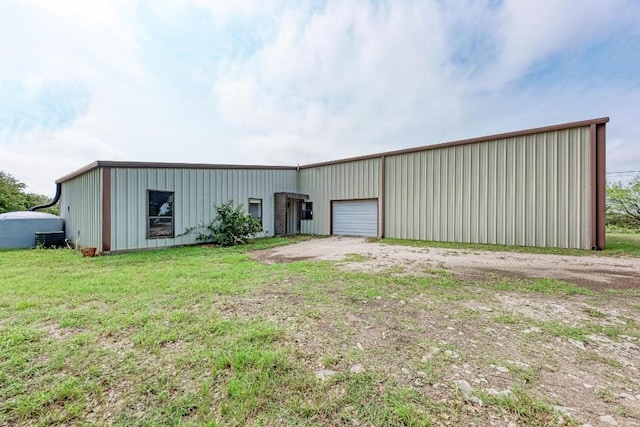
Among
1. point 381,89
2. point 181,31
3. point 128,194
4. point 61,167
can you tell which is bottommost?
point 128,194

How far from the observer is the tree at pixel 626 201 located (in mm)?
13211

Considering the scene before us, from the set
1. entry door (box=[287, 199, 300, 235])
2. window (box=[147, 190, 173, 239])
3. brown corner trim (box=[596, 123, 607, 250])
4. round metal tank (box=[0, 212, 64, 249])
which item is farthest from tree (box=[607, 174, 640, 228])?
round metal tank (box=[0, 212, 64, 249])

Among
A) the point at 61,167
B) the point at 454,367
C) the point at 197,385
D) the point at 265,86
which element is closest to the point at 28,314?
the point at 197,385

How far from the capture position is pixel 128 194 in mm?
7797

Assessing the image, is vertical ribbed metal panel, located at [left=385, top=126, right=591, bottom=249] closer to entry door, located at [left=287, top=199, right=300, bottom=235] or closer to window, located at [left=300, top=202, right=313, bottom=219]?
window, located at [left=300, top=202, right=313, bottom=219]

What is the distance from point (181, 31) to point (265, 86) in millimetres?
3541

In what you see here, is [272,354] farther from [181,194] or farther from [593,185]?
[593,185]

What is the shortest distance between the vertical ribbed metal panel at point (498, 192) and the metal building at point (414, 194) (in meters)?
0.03

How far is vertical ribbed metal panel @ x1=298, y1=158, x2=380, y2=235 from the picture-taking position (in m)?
11.7

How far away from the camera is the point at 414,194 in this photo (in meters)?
10.6

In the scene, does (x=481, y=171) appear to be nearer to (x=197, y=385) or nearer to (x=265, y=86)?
(x=265, y=86)

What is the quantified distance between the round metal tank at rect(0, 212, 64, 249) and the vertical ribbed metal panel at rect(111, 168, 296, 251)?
4.88 metres

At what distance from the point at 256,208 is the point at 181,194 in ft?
10.7

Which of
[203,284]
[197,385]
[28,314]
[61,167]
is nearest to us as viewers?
[197,385]
